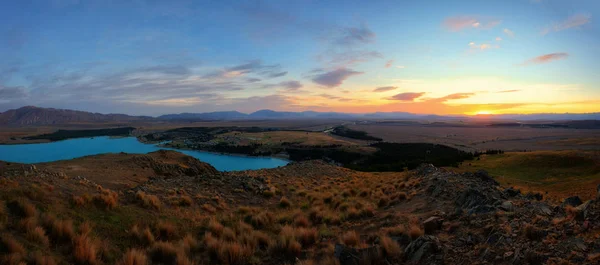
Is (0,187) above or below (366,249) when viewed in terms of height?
above

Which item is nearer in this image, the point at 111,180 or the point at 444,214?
the point at 444,214

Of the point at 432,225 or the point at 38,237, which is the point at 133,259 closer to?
the point at 38,237

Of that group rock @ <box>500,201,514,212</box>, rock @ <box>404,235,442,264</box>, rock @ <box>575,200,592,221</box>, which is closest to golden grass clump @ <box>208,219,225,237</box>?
rock @ <box>404,235,442,264</box>

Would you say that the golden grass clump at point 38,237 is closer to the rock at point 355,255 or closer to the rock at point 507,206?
the rock at point 355,255

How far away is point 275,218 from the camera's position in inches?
376

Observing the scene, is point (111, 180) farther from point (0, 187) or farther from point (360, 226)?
point (360, 226)

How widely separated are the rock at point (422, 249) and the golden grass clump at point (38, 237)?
665 centimetres

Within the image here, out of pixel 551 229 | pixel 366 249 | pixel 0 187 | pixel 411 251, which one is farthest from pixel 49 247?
pixel 551 229

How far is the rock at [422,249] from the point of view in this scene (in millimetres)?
5198

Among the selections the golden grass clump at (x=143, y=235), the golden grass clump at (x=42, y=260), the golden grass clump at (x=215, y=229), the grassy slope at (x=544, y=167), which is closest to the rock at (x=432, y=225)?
the golden grass clump at (x=215, y=229)

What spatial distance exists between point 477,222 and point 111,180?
16003 millimetres

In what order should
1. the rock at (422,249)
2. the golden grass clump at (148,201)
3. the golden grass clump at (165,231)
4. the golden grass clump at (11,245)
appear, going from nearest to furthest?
the golden grass clump at (11,245), the rock at (422,249), the golden grass clump at (165,231), the golden grass clump at (148,201)

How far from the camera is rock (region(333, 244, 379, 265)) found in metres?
5.26

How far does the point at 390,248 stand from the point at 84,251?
5.59 meters
